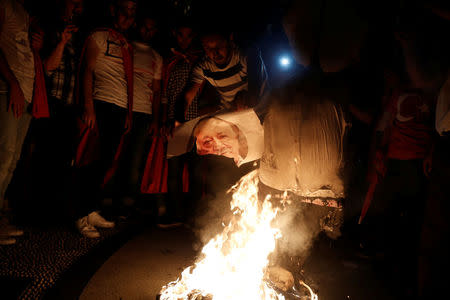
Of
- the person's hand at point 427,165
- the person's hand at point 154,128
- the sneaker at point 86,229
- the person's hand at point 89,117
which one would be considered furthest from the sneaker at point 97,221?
the person's hand at point 427,165

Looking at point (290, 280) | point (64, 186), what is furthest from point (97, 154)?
point (290, 280)

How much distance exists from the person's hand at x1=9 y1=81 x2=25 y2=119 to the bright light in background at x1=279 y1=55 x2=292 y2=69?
2.92m

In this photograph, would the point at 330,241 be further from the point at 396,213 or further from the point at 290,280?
the point at 290,280

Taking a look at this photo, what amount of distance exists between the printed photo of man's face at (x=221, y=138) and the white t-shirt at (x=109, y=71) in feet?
4.61

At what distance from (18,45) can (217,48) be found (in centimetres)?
226

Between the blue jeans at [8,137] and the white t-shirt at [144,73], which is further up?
the white t-shirt at [144,73]

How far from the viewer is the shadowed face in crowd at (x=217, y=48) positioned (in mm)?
2977

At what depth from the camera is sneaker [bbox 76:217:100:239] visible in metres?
3.59

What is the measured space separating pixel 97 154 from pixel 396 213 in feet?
13.4

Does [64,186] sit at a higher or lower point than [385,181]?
lower

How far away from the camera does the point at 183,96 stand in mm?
3725

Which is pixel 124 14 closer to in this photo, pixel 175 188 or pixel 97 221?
pixel 175 188

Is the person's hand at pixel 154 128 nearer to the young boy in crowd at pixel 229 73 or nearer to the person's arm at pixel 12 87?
the young boy in crowd at pixel 229 73

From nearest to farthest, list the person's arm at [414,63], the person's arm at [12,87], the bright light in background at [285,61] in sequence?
Answer: 1. the person's arm at [414,63]
2. the bright light in background at [285,61]
3. the person's arm at [12,87]
